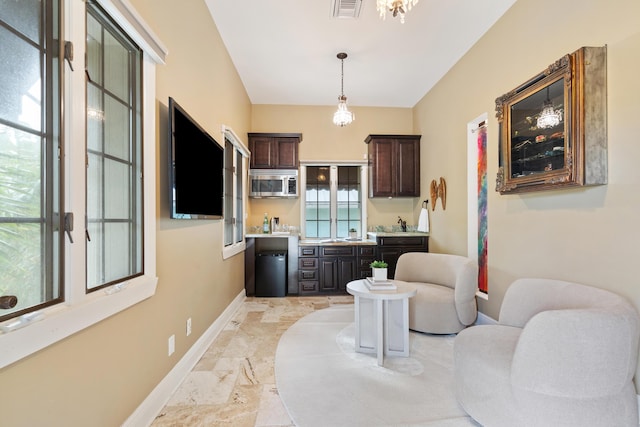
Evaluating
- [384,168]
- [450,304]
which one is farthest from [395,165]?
[450,304]

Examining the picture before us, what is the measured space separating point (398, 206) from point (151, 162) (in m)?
4.38

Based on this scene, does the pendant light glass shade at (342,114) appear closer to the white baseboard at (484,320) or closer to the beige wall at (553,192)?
the beige wall at (553,192)

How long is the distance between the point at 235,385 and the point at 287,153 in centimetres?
368

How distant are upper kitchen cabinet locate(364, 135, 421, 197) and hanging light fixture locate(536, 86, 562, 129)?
8.71 feet

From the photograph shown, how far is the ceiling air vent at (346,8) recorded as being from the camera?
2.61 metres

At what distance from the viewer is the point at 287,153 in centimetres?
495

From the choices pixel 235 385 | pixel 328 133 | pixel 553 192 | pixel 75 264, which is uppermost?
pixel 328 133

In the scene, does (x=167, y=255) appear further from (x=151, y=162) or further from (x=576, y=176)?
(x=576, y=176)

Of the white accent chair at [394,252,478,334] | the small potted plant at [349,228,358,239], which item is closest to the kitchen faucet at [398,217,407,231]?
the small potted plant at [349,228,358,239]

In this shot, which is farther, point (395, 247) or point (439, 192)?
point (395, 247)

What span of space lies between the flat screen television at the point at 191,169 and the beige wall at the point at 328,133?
2306 mm

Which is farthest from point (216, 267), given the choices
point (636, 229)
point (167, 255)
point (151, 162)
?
point (636, 229)

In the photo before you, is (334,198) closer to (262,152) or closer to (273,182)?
(273,182)

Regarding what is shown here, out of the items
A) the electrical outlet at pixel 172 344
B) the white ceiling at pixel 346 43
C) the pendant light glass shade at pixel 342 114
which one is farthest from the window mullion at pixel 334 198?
the electrical outlet at pixel 172 344
